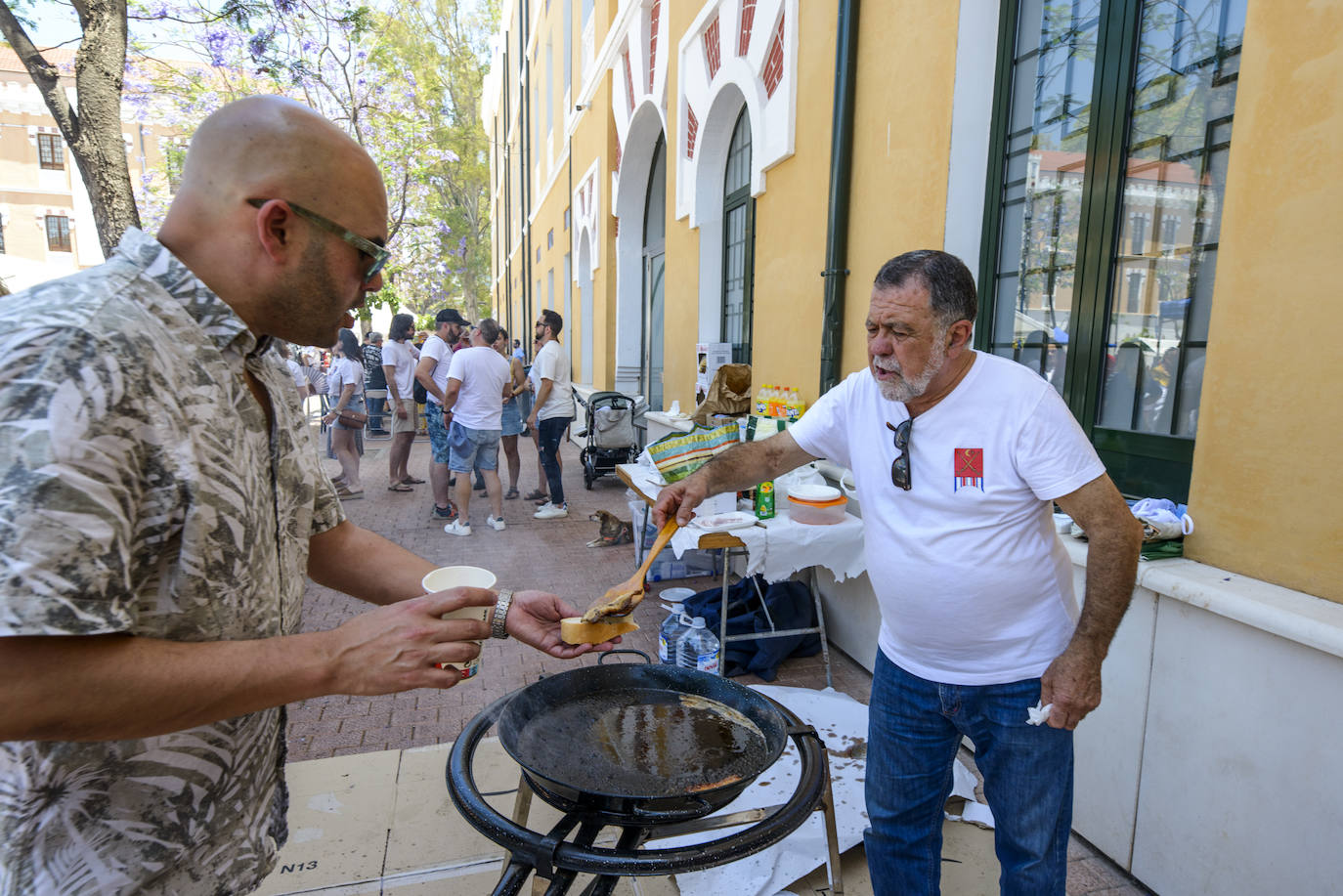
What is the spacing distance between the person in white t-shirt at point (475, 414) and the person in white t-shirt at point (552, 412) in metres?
0.62

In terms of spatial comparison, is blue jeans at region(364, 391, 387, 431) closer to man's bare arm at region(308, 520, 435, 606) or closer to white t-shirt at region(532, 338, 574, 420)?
white t-shirt at region(532, 338, 574, 420)

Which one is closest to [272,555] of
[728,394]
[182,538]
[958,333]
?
[182,538]

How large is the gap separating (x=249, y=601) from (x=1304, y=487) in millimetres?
2671

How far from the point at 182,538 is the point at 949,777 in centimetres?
213

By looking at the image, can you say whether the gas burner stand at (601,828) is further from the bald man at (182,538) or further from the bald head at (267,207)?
the bald head at (267,207)

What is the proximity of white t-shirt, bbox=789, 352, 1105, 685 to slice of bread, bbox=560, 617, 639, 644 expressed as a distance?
0.81 m

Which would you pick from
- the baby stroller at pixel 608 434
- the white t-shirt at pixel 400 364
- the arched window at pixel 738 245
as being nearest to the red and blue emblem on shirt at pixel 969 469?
the arched window at pixel 738 245

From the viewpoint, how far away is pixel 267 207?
46.9 inches

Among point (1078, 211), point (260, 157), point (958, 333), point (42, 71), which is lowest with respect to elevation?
point (958, 333)

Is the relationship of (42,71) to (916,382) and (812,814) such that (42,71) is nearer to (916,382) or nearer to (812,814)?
(916,382)

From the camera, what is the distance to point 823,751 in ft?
5.92

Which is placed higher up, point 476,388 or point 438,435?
point 476,388

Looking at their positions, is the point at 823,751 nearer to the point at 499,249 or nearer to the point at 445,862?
the point at 445,862

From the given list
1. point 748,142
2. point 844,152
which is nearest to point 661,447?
point 844,152
